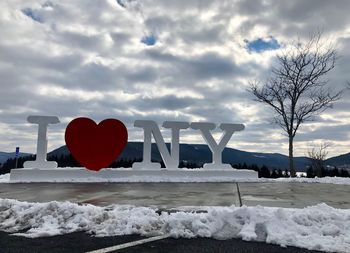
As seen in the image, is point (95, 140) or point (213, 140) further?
point (213, 140)

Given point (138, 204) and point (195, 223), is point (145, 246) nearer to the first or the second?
point (195, 223)

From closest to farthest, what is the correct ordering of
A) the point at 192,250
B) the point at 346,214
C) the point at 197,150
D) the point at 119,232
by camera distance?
the point at 192,250 < the point at 119,232 < the point at 346,214 < the point at 197,150

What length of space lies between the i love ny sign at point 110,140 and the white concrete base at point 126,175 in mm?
461

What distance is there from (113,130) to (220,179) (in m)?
5.56

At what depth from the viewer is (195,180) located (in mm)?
17031

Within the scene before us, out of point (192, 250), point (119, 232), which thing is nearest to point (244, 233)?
point (192, 250)

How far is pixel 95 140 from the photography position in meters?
16.2

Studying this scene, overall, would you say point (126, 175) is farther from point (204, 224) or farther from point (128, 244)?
point (128, 244)

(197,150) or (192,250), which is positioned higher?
(197,150)

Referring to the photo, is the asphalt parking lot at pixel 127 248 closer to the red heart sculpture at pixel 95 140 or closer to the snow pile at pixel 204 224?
the snow pile at pixel 204 224

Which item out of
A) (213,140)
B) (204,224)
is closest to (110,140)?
(213,140)

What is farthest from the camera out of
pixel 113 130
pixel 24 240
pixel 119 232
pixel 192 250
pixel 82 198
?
pixel 113 130

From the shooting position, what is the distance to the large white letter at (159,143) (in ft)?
58.2

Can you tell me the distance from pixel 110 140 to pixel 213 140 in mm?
5426
